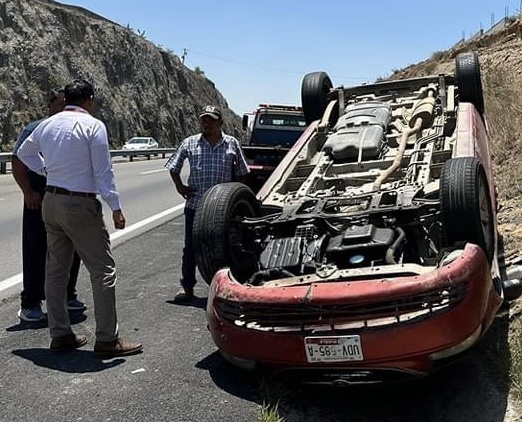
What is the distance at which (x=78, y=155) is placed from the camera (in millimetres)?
4859

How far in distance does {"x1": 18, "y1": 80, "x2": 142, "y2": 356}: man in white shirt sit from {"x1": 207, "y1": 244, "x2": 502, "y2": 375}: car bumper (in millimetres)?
1197

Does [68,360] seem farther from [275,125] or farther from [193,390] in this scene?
[275,125]

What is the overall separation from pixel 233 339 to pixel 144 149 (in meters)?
32.8

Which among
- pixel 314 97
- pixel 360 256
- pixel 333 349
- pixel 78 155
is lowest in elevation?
pixel 333 349

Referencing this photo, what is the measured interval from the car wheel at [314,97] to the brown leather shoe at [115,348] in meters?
4.51

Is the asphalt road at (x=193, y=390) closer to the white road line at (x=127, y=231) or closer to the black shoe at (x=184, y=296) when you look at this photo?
the black shoe at (x=184, y=296)

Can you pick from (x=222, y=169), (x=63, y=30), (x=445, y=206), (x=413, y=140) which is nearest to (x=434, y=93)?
(x=413, y=140)

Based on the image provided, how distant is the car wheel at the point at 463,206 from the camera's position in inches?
178

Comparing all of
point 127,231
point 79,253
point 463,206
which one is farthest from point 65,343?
point 127,231

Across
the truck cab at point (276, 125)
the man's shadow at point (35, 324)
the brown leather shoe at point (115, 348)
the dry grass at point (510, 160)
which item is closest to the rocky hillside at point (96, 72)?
the truck cab at point (276, 125)

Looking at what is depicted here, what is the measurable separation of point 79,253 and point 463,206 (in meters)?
2.54

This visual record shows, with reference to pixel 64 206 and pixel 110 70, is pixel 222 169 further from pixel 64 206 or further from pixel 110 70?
pixel 110 70

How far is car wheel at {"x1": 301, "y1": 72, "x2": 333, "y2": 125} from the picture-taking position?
8.70 metres

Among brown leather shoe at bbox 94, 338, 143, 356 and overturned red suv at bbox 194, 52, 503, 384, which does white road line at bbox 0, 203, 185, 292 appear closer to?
brown leather shoe at bbox 94, 338, 143, 356
